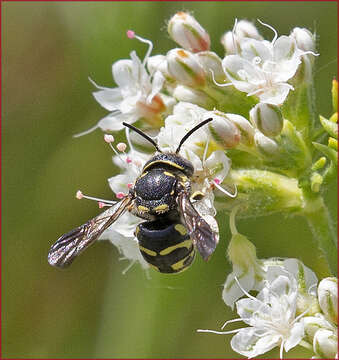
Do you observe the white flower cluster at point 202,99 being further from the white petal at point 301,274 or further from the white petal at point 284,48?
the white petal at point 301,274

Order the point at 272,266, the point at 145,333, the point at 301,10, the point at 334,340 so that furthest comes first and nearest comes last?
the point at 301,10 < the point at 145,333 < the point at 272,266 < the point at 334,340

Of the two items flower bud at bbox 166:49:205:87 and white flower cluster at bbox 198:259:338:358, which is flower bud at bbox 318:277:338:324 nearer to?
white flower cluster at bbox 198:259:338:358

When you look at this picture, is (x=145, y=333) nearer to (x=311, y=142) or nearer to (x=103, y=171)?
(x=103, y=171)

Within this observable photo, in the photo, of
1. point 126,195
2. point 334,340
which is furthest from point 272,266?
point 126,195

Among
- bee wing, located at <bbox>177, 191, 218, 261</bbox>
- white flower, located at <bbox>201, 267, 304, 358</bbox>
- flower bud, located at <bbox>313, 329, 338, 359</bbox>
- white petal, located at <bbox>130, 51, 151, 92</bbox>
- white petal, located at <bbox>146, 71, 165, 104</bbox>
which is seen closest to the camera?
bee wing, located at <bbox>177, 191, 218, 261</bbox>

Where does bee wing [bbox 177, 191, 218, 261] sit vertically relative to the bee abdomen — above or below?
above

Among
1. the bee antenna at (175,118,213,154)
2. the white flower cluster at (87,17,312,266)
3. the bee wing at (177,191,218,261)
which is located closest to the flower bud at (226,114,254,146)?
the white flower cluster at (87,17,312,266)

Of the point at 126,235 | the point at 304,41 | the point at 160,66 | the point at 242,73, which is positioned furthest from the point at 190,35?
the point at 126,235
